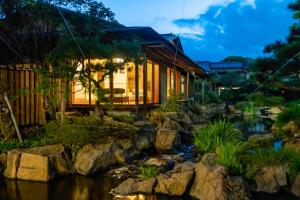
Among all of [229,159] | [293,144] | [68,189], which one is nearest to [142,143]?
[229,159]

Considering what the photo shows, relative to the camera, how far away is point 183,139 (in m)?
10.7

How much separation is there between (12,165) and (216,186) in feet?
14.0

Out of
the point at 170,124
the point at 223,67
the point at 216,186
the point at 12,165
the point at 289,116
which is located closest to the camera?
the point at 216,186

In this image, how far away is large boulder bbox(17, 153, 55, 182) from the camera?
6.84 m

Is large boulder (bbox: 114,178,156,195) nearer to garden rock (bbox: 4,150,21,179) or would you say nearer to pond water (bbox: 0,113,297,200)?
pond water (bbox: 0,113,297,200)

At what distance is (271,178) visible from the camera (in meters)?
6.22

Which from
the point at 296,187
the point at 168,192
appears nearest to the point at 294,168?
the point at 296,187

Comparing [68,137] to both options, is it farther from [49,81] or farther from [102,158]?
[49,81]

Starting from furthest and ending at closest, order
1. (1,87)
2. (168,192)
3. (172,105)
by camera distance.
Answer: (172,105), (1,87), (168,192)

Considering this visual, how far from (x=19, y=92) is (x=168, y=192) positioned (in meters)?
4.71

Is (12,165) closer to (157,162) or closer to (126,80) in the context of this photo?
(157,162)

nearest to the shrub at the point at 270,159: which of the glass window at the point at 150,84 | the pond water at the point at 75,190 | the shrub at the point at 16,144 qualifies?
the pond water at the point at 75,190

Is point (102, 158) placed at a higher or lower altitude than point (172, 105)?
lower

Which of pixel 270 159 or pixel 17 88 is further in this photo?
pixel 17 88
